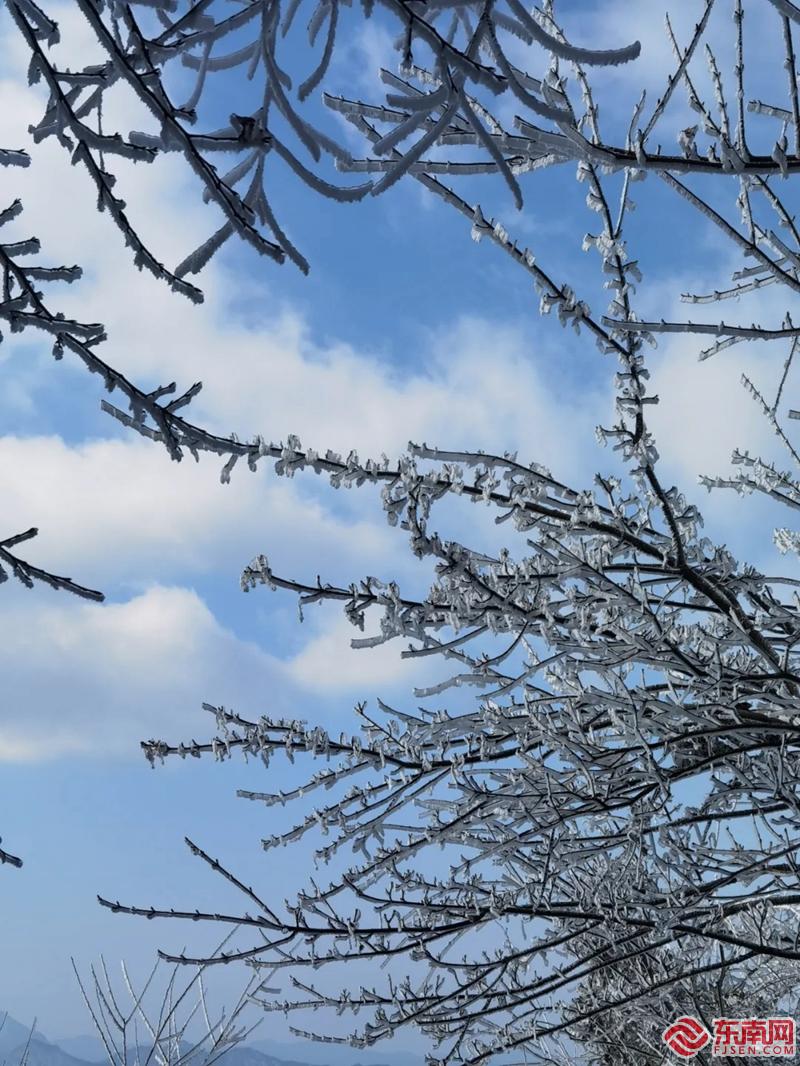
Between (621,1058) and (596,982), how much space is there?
1.03m

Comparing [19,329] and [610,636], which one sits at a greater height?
[610,636]

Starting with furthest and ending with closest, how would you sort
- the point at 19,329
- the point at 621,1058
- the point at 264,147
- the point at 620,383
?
the point at 621,1058 < the point at 620,383 < the point at 19,329 < the point at 264,147

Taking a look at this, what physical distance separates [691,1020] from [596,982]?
4.87 m

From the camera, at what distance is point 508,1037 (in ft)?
14.1

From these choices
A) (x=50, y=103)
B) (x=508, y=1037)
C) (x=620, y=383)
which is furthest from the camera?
(x=508, y=1037)

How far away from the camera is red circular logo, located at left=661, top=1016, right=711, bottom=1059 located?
5090mm

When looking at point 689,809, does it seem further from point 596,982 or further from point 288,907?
point 596,982

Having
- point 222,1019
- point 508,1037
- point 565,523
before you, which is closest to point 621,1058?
point 222,1019

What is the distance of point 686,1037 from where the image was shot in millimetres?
5379

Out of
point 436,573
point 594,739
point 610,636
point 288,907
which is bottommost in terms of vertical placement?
point 288,907

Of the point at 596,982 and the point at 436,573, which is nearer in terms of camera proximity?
the point at 436,573

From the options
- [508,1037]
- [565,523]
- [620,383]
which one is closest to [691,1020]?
[508,1037]

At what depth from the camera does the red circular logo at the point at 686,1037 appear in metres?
5.09

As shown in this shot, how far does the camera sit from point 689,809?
3773 mm
